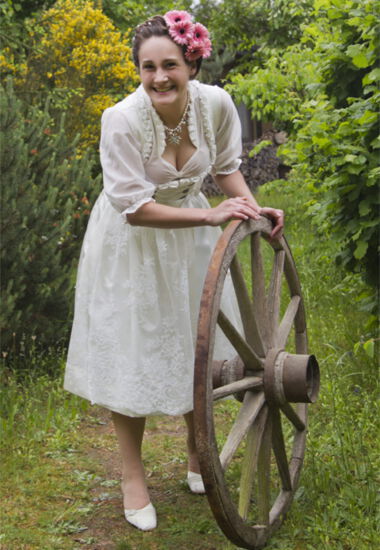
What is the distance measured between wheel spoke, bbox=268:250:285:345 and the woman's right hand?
1.33 feet

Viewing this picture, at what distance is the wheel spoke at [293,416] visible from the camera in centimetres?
277

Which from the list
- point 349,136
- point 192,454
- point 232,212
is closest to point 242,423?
point 232,212

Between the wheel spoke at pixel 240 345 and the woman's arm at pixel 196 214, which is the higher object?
the woman's arm at pixel 196 214

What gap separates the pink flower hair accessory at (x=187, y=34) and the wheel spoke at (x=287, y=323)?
1.06m

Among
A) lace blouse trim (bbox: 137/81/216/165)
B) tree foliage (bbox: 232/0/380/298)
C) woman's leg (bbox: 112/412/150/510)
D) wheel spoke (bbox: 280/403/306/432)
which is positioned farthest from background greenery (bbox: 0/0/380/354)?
woman's leg (bbox: 112/412/150/510)

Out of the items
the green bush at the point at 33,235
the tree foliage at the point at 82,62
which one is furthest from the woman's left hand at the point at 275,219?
the tree foliage at the point at 82,62

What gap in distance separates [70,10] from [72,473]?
Result: 6.36 m

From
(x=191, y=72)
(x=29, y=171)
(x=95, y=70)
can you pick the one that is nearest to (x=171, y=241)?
(x=191, y=72)

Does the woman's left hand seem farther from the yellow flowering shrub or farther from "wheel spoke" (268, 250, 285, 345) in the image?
the yellow flowering shrub

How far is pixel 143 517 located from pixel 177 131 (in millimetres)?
1523

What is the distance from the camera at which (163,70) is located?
2631mm

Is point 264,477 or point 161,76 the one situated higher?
point 161,76

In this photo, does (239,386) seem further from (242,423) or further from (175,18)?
(175,18)

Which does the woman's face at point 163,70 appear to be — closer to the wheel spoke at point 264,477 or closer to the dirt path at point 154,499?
the wheel spoke at point 264,477
